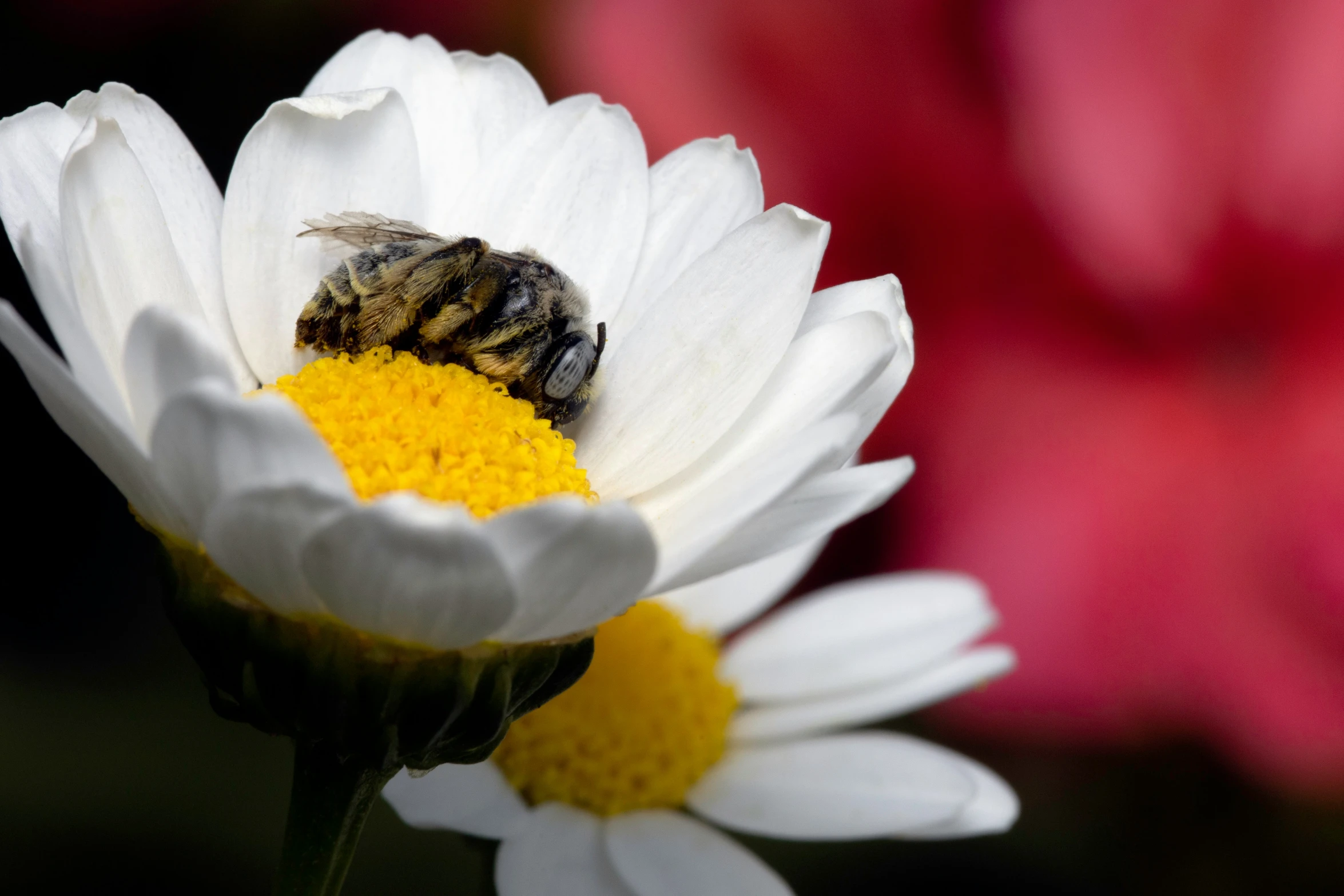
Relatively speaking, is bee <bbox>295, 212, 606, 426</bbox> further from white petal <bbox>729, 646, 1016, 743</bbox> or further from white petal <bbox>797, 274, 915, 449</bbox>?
white petal <bbox>729, 646, 1016, 743</bbox>

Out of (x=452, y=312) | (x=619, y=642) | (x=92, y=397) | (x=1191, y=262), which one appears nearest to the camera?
(x=92, y=397)

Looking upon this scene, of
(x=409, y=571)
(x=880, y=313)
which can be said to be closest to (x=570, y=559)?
(x=409, y=571)

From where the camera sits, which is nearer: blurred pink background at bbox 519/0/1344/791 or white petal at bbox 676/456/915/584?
white petal at bbox 676/456/915/584

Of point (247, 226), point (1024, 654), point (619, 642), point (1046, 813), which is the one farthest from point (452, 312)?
point (1046, 813)

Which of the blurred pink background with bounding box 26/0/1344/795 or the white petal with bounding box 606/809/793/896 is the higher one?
the blurred pink background with bounding box 26/0/1344/795

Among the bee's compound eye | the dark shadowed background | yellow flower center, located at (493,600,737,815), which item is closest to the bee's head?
the bee's compound eye

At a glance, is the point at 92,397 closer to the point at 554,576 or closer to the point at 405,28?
the point at 554,576

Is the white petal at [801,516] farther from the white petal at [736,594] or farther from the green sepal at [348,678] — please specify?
the white petal at [736,594]
